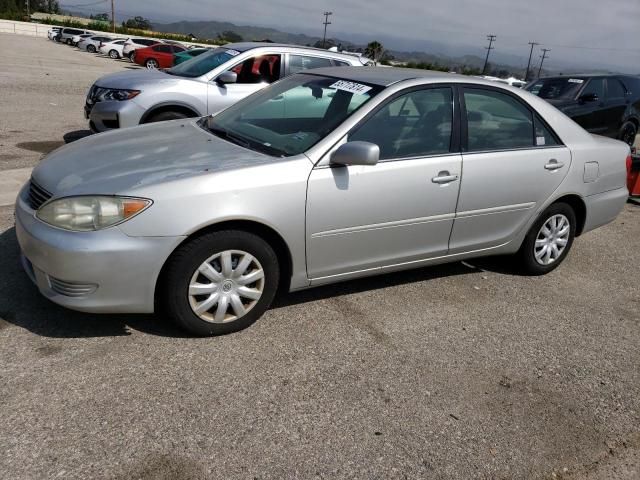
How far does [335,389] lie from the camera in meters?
3.20

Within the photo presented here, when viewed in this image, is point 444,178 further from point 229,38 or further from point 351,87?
point 229,38

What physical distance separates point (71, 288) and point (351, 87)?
7.54 ft

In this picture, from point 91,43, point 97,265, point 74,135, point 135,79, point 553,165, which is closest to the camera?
point 97,265

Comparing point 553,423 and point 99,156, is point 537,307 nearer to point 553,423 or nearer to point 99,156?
→ point 553,423


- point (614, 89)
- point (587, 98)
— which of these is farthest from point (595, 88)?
point (614, 89)

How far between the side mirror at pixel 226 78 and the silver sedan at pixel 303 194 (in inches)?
115

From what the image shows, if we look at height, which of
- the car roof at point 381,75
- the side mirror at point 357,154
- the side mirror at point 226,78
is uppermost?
the car roof at point 381,75

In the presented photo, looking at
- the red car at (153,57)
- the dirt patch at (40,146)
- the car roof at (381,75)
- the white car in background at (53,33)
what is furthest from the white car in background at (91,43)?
the car roof at (381,75)

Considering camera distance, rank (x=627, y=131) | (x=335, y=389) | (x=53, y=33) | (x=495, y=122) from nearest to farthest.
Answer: (x=335, y=389) → (x=495, y=122) → (x=627, y=131) → (x=53, y=33)

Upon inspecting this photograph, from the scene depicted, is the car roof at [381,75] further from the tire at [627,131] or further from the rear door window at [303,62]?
the tire at [627,131]

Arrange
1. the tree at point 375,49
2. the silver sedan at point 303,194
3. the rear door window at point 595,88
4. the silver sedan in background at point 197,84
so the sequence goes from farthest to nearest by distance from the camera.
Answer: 1. the tree at point 375,49
2. the rear door window at point 595,88
3. the silver sedan in background at point 197,84
4. the silver sedan at point 303,194

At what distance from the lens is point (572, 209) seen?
5.05m

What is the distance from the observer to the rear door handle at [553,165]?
4676 millimetres

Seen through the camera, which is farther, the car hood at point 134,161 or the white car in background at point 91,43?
the white car in background at point 91,43
